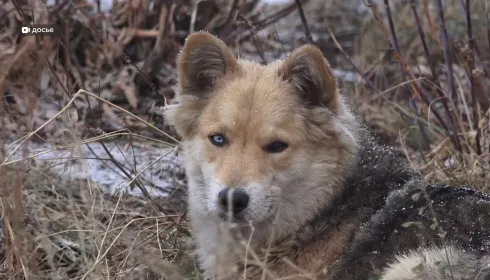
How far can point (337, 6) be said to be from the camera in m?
9.52

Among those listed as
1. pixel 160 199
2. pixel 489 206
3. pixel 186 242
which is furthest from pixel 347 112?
pixel 160 199

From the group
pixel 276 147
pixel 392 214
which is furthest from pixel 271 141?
pixel 392 214

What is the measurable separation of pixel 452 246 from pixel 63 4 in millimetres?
4626

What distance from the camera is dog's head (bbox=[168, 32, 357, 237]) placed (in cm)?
366

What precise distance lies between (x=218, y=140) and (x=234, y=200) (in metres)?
0.46

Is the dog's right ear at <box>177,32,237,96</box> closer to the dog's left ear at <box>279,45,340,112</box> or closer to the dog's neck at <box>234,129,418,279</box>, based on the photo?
the dog's left ear at <box>279,45,340,112</box>

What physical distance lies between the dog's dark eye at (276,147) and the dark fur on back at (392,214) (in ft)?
1.40

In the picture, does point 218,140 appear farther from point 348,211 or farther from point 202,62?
point 348,211

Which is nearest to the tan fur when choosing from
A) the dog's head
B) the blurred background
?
the dog's head

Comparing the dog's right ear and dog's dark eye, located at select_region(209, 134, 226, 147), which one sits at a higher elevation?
the dog's right ear

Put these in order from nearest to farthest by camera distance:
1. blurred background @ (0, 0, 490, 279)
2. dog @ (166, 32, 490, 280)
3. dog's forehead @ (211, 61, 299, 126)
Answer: dog @ (166, 32, 490, 280) → dog's forehead @ (211, 61, 299, 126) → blurred background @ (0, 0, 490, 279)

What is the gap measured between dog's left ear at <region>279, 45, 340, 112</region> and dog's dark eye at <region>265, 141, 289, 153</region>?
1.02ft

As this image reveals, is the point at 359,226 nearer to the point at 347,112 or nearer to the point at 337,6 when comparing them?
the point at 347,112

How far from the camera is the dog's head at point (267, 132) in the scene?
366cm
